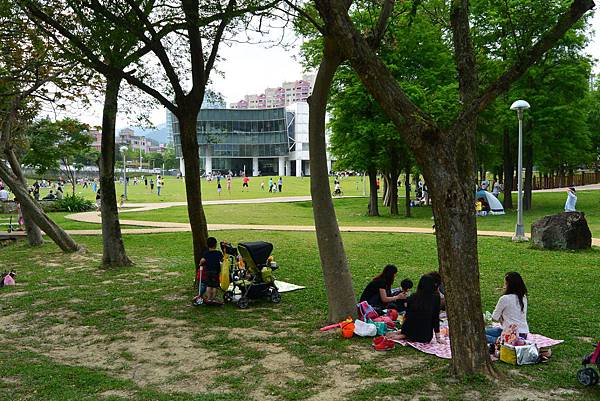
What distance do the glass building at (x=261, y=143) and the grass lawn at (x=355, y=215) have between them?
61.3m

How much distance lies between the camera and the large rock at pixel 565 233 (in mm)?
14773

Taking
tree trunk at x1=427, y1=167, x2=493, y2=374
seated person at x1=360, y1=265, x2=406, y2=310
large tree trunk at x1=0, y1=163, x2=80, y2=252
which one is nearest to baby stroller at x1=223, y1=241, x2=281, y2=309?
seated person at x1=360, y1=265, x2=406, y2=310

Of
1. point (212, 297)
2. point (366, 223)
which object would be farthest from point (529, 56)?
point (366, 223)

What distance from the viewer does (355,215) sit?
1196 inches

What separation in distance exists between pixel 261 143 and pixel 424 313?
307 feet

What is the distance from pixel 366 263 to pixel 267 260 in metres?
4.50

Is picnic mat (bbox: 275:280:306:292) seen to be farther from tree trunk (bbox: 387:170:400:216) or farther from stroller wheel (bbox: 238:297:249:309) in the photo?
tree trunk (bbox: 387:170:400:216)

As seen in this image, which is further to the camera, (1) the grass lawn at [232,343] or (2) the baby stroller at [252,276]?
(2) the baby stroller at [252,276]

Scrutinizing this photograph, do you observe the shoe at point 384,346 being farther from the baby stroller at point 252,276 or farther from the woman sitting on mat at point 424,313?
the baby stroller at point 252,276

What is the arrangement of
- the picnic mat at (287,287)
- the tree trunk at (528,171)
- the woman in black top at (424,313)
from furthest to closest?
the tree trunk at (528,171)
the picnic mat at (287,287)
the woman in black top at (424,313)

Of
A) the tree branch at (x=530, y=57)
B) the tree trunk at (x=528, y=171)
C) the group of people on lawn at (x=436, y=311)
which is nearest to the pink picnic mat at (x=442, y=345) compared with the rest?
the group of people on lawn at (x=436, y=311)

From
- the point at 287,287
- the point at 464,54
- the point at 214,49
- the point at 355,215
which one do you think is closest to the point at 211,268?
the point at 287,287

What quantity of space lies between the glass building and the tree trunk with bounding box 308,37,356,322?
87111 millimetres

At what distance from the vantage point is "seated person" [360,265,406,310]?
8.26m
